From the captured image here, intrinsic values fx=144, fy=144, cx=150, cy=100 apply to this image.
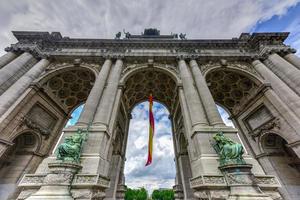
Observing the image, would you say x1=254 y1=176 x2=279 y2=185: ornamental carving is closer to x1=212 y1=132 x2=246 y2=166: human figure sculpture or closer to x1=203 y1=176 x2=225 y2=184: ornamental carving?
x1=212 y1=132 x2=246 y2=166: human figure sculpture

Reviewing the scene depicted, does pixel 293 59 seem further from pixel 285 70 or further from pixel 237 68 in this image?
pixel 237 68

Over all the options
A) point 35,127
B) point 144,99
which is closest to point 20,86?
point 35,127

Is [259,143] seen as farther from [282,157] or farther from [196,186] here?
[196,186]

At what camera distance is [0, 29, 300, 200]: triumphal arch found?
7.28 metres

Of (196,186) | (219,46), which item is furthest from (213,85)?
(196,186)

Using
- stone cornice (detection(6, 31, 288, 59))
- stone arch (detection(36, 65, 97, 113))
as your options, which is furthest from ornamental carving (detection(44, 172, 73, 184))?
stone cornice (detection(6, 31, 288, 59))

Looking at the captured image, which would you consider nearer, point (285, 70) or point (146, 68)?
point (285, 70)

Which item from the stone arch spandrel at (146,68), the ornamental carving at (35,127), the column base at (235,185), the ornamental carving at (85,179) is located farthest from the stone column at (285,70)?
the ornamental carving at (35,127)

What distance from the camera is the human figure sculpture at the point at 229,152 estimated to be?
717 cm

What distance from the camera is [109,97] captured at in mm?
11664

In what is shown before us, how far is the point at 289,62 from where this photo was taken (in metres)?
14.4

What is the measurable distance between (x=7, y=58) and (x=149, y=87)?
48.1 ft

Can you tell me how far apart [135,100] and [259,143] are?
14.3 metres

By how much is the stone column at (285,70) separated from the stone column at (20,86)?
22686mm
